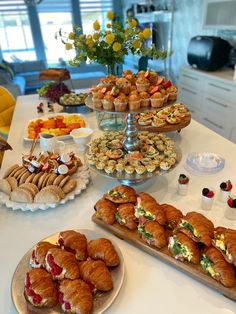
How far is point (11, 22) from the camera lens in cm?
600

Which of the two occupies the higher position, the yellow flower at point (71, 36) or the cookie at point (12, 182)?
the yellow flower at point (71, 36)

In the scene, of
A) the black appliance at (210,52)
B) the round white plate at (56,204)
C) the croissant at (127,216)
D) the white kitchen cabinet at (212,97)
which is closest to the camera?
the croissant at (127,216)

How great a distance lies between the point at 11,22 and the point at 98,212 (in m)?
6.65

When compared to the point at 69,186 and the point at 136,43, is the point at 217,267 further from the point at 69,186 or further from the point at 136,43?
the point at 136,43

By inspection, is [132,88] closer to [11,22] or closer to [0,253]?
[0,253]

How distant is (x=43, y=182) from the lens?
0.95 m

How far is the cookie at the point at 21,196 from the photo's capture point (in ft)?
2.93

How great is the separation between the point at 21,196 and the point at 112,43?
85 cm

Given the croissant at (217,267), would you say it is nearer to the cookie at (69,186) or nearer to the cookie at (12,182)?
the cookie at (69,186)

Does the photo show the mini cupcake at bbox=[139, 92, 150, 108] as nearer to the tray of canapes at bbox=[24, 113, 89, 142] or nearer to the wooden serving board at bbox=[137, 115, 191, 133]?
the wooden serving board at bbox=[137, 115, 191, 133]

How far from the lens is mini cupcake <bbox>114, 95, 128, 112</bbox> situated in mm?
894

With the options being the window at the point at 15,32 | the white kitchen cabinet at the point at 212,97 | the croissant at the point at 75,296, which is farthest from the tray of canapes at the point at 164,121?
the window at the point at 15,32

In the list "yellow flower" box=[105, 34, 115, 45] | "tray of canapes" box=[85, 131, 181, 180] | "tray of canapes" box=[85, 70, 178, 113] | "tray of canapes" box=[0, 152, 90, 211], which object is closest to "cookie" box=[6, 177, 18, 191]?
"tray of canapes" box=[0, 152, 90, 211]

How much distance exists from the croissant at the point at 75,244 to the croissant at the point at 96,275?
4 cm
